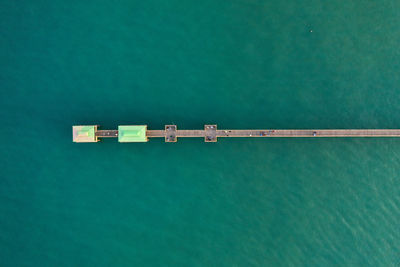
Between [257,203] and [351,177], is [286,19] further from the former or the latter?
[257,203]

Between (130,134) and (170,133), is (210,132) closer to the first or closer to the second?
(170,133)

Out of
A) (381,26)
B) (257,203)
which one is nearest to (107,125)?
(257,203)

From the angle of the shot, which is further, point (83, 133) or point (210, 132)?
point (210, 132)

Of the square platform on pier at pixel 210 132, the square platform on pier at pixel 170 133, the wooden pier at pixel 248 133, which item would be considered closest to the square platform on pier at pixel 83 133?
the wooden pier at pixel 248 133

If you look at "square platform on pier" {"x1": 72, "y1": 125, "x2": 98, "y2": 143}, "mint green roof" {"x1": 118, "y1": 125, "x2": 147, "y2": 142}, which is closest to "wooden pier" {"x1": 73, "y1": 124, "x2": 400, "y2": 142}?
"square platform on pier" {"x1": 72, "y1": 125, "x2": 98, "y2": 143}

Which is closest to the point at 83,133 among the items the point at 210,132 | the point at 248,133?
the point at 210,132
